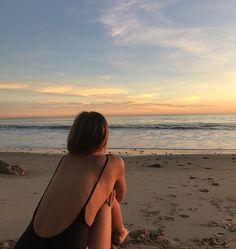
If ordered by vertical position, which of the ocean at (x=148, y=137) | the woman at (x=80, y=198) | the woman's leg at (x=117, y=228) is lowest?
the ocean at (x=148, y=137)

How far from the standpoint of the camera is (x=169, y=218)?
5258 millimetres

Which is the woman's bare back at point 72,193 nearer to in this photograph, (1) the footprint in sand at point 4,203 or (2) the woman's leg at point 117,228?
(2) the woman's leg at point 117,228

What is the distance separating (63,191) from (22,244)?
1.32ft

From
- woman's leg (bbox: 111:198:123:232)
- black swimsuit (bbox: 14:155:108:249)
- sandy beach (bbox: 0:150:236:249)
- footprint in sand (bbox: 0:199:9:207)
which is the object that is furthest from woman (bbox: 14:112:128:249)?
footprint in sand (bbox: 0:199:9:207)

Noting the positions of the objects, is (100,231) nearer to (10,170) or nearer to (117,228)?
(117,228)

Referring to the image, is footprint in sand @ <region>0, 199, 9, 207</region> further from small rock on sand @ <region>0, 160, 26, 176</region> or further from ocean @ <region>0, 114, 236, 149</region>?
ocean @ <region>0, 114, 236, 149</region>

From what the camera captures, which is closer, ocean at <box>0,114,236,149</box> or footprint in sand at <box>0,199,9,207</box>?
footprint in sand at <box>0,199,9,207</box>

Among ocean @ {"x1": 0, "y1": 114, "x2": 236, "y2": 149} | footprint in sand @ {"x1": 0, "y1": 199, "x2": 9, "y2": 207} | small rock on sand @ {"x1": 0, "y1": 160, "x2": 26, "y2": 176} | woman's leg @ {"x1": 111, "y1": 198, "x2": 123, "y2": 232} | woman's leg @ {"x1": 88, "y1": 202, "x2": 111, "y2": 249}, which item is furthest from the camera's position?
ocean @ {"x1": 0, "y1": 114, "x2": 236, "y2": 149}

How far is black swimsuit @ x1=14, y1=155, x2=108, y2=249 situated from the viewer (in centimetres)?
237

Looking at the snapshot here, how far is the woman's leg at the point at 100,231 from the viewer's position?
99.7 inches

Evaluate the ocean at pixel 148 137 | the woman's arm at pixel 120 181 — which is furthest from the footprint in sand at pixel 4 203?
the ocean at pixel 148 137

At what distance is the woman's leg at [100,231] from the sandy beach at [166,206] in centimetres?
183

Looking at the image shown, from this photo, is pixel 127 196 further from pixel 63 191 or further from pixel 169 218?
pixel 63 191

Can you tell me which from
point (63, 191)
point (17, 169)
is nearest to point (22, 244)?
point (63, 191)
